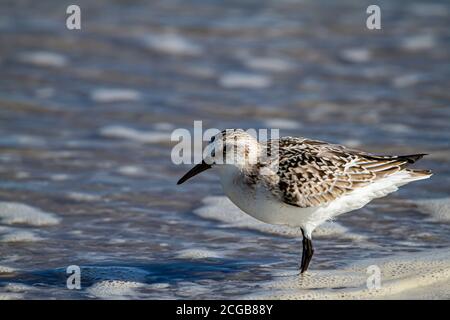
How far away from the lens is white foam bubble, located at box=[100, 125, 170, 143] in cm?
1138

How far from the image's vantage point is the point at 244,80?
13523 mm

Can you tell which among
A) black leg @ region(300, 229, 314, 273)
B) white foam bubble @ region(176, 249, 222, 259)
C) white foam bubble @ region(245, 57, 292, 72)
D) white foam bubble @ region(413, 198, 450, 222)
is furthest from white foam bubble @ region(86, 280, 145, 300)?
white foam bubble @ region(245, 57, 292, 72)

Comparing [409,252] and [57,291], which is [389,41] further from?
[57,291]

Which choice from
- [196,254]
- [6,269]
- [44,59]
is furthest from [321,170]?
[44,59]

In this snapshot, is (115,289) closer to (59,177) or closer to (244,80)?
(59,177)

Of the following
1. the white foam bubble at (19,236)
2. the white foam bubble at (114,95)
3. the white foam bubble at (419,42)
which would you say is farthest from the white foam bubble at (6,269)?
the white foam bubble at (419,42)

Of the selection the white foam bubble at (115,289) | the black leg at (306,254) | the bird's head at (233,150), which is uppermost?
the bird's head at (233,150)

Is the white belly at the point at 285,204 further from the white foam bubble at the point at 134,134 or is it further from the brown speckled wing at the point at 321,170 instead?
the white foam bubble at the point at 134,134

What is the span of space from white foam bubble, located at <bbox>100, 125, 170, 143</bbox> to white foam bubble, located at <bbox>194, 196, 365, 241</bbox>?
1901 mm

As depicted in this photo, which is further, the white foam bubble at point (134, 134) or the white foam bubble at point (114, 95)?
the white foam bubble at point (114, 95)

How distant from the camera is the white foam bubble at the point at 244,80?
13305 millimetres

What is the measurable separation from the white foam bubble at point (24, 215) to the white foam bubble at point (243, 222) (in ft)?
5.01

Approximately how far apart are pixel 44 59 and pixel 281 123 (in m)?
4.35
